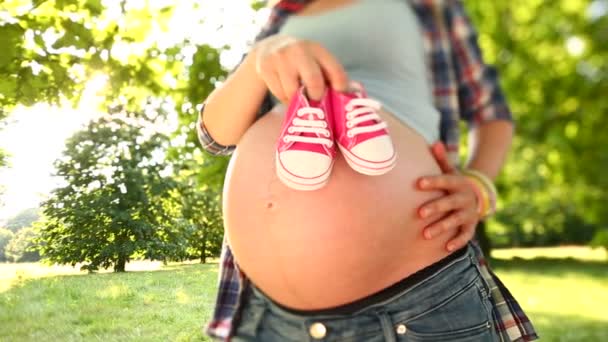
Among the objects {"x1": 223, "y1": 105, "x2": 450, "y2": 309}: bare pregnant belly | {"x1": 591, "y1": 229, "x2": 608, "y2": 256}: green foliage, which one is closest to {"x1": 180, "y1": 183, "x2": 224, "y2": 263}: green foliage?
{"x1": 223, "y1": 105, "x2": 450, "y2": 309}: bare pregnant belly

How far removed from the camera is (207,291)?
123 centimetres

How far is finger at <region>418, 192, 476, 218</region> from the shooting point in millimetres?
768

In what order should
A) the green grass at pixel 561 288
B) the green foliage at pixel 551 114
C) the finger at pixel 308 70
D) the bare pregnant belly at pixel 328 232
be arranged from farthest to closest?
the green foliage at pixel 551 114, the green grass at pixel 561 288, the bare pregnant belly at pixel 328 232, the finger at pixel 308 70

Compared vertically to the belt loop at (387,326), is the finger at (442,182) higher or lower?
higher

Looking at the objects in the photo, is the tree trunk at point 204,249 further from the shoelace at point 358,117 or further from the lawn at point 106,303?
the shoelace at point 358,117

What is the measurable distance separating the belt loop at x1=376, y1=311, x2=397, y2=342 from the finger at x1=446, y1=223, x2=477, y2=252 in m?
Result: 0.13

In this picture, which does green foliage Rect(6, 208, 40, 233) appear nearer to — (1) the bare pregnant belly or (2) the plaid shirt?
(2) the plaid shirt

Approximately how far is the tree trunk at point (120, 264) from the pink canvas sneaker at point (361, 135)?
62 centimetres

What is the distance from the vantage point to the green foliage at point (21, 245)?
3.52ft

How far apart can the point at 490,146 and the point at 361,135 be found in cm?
52

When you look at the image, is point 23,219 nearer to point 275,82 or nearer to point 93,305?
point 93,305

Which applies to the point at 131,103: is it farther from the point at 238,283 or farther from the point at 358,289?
the point at 358,289

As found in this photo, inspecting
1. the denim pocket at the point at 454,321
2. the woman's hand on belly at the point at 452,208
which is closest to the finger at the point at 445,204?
the woman's hand on belly at the point at 452,208

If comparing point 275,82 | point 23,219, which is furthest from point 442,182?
point 23,219
